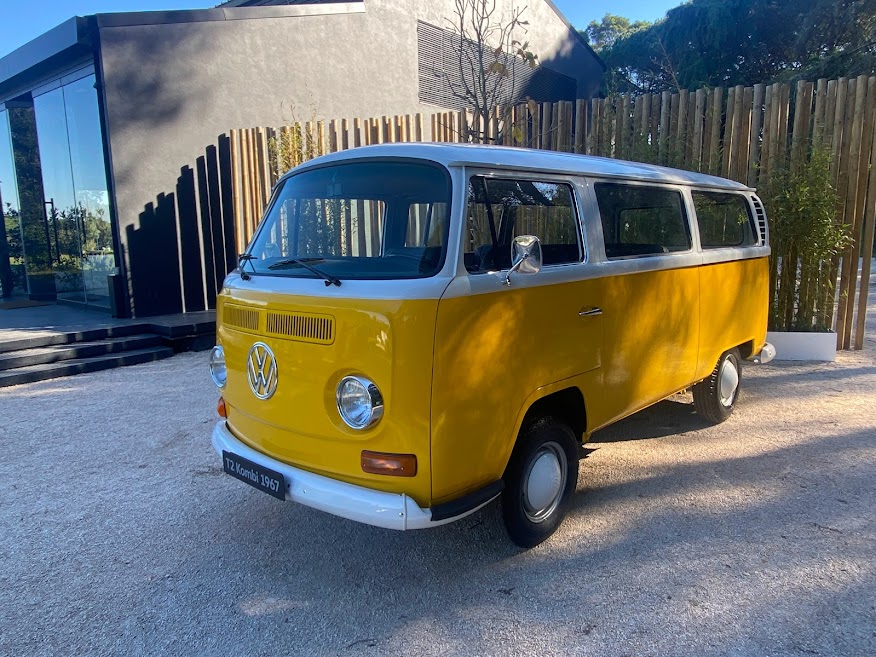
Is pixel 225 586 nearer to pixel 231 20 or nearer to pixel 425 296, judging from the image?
pixel 425 296

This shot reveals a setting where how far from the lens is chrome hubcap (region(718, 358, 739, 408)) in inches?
211

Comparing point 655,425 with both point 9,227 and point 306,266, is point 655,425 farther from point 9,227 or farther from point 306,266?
point 9,227

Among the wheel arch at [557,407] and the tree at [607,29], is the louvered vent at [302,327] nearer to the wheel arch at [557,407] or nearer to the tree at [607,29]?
the wheel arch at [557,407]

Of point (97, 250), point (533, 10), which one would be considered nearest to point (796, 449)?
point (97, 250)

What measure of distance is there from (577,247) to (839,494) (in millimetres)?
2445

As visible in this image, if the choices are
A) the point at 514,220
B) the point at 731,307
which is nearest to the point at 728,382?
the point at 731,307

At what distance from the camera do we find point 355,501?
9.06 ft

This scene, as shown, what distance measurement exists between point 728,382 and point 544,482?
9.55 feet

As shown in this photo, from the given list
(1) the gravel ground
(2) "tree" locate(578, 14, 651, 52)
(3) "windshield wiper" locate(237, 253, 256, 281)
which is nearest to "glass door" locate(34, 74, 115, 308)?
(1) the gravel ground

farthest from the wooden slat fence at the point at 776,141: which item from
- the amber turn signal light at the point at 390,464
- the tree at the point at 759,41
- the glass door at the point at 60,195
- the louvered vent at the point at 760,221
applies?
the tree at the point at 759,41

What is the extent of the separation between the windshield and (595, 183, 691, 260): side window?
1.25 metres

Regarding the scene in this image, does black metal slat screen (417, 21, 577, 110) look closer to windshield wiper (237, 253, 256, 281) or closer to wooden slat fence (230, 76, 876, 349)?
wooden slat fence (230, 76, 876, 349)

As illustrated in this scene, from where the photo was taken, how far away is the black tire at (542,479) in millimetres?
3229

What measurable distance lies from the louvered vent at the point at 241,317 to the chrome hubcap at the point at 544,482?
5.44 ft
